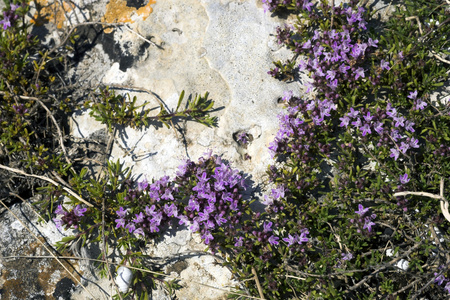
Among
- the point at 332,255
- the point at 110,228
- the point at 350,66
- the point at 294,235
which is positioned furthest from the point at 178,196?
the point at 350,66

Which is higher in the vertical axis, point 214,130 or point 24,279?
point 214,130

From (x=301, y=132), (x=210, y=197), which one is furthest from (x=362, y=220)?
(x=210, y=197)

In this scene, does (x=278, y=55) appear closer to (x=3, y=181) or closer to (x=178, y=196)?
(x=178, y=196)

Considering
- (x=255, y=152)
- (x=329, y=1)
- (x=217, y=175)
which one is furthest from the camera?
(x=329, y=1)

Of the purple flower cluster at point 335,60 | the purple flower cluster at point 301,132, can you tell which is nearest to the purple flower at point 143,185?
the purple flower cluster at point 301,132

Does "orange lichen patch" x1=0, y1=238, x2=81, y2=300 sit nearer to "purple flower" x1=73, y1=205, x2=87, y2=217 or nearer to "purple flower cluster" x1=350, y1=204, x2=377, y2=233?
"purple flower" x1=73, y1=205, x2=87, y2=217

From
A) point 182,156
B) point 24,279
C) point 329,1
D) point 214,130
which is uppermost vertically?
point 329,1

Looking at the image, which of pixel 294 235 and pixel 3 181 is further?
pixel 3 181

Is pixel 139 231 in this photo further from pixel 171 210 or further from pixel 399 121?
pixel 399 121
